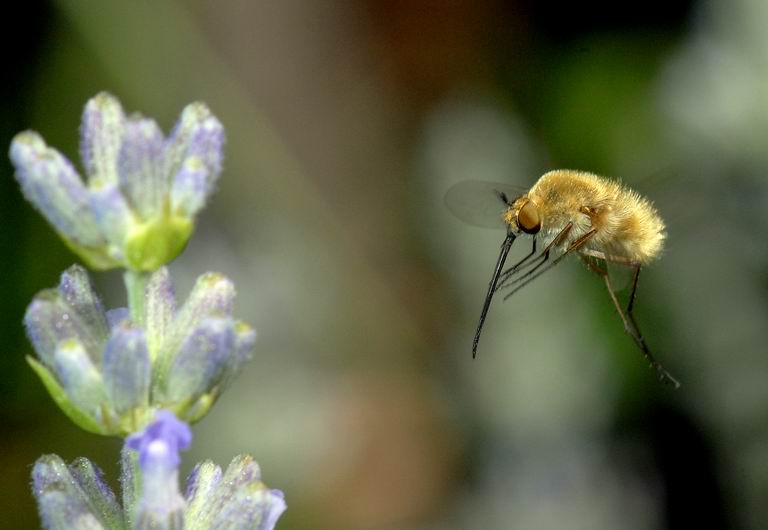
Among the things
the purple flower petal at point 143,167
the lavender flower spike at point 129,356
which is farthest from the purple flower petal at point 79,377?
the purple flower petal at point 143,167

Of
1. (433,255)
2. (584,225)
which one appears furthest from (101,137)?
(433,255)

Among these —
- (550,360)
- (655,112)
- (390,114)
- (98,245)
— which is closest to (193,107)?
(98,245)

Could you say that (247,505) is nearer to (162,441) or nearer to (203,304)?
(162,441)

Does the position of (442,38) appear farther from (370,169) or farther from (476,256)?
(476,256)

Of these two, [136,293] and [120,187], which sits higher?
[120,187]

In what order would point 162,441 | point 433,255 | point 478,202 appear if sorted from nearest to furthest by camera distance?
point 162,441
point 478,202
point 433,255

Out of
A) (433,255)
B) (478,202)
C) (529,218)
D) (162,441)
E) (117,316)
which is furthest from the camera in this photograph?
(433,255)
